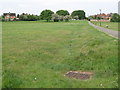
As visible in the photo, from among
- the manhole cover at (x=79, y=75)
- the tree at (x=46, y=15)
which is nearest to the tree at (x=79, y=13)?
the tree at (x=46, y=15)

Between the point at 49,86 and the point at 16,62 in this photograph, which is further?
the point at 16,62

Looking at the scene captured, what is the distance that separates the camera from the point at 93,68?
8.68m

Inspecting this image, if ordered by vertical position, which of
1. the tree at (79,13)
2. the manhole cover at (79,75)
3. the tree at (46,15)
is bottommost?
the manhole cover at (79,75)

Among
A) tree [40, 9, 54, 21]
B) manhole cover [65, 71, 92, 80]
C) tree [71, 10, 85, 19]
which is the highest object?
tree [71, 10, 85, 19]

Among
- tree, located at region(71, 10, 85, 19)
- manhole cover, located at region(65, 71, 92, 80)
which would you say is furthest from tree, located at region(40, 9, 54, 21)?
manhole cover, located at region(65, 71, 92, 80)

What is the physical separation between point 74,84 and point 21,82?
1.91 m

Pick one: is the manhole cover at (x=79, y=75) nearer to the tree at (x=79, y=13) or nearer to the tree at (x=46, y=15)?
the tree at (x=46, y=15)

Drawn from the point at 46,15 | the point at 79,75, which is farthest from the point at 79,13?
the point at 79,75

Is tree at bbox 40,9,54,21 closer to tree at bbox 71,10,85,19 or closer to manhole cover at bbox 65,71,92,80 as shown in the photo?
tree at bbox 71,10,85,19

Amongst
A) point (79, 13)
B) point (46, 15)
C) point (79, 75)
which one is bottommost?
point (79, 75)

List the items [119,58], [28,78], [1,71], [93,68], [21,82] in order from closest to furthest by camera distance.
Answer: [21,82]
[28,78]
[1,71]
[93,68]
[119,58]

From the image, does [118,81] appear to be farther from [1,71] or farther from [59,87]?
[1,71]

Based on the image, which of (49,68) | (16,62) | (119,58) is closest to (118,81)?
(119,58)

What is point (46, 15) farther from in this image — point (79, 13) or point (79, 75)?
point (79, 75)
